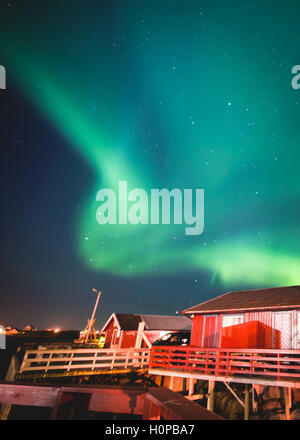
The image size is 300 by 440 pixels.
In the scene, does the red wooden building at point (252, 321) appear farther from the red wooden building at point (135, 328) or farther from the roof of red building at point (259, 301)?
the red wooden building at point (135, 328)

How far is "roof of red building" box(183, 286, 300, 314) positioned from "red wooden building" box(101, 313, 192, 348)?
13.7 m

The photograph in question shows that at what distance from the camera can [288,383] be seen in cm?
1023

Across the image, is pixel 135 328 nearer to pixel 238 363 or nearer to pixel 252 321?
pixel 252 321

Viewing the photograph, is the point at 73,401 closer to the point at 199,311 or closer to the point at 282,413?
the point at 282,413

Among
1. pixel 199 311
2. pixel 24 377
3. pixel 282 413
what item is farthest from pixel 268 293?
pixel 24 377

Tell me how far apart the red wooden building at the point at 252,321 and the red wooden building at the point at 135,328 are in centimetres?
1369

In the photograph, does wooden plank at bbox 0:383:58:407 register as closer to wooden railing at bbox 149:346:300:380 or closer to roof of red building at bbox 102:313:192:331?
wooden railing at bbox 149:346:300:380

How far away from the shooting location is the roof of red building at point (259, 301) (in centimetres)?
1636

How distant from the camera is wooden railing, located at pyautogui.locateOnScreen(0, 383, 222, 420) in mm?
2715

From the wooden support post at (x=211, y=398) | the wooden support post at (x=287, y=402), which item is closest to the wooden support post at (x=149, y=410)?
the wooden support post at (x=287, y=402)

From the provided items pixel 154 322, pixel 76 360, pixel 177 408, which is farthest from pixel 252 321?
pixel 154 322

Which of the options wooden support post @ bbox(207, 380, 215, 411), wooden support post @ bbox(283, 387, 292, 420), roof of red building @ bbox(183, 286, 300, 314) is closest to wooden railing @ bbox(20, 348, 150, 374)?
roof of red building @ bbox(183, 286, 300, 314)
